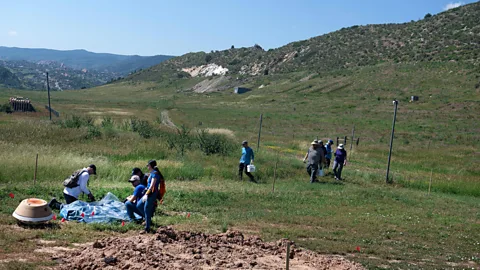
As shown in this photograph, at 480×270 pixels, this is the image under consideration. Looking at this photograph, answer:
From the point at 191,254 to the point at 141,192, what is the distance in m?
2.94

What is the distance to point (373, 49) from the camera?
10438 cm

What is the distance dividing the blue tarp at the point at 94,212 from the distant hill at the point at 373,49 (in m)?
74.9

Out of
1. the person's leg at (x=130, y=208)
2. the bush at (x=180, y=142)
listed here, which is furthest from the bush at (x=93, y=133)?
the person's leg at (x=130, y=208)

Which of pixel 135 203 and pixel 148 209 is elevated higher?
pixel 148 209

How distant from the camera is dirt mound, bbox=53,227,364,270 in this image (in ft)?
26.6

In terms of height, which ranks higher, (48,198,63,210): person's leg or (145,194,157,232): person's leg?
(145,194,157,232): person's leg

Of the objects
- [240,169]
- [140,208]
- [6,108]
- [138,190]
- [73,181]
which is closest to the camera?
[140,208]

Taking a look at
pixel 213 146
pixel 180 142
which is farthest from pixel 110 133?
pixel 213 146

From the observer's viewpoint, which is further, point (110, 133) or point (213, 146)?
point (110, 133)

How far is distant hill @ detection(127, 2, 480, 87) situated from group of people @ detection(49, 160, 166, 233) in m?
74.7

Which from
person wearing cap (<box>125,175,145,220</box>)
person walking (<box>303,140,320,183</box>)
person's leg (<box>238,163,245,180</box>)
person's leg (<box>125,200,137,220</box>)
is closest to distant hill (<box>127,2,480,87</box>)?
person walking (<box>303,140,320,183</box>)

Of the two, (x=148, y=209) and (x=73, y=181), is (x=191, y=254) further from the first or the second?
(x=73, y=181)

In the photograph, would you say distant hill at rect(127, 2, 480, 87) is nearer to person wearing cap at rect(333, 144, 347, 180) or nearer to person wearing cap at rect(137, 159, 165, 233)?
person wearing cap at rect(333, 144, 347, 180)

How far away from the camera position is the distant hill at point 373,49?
8873 cm
